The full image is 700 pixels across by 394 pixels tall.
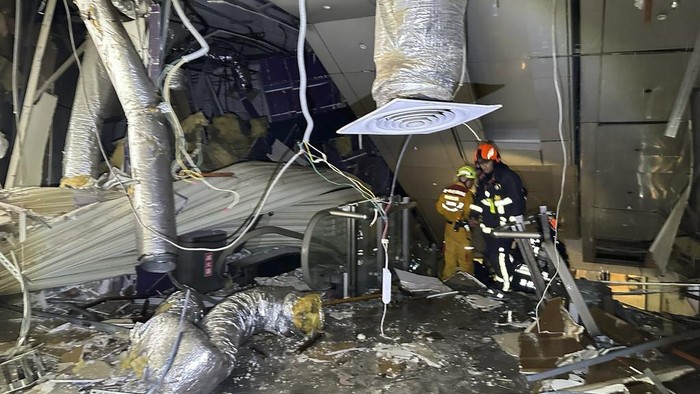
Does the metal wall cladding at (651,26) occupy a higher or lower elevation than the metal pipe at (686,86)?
higher

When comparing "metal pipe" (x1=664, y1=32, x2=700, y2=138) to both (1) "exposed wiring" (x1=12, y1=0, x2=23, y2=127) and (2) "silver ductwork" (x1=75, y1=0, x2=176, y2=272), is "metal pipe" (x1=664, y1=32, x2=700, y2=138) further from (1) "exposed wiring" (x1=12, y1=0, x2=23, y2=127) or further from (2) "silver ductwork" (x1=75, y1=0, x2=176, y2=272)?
(1) "exposed wiring" (x1=12, y1=0, x2=23, y2=127)

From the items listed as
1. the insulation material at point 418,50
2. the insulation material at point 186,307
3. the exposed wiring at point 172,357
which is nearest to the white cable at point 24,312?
the insulation material at point 186,307

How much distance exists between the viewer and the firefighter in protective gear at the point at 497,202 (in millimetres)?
3664

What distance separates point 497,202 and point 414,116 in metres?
1.93

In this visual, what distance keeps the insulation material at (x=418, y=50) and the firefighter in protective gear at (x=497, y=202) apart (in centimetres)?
184

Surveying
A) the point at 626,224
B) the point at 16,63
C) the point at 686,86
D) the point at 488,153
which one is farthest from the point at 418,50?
the point at 626,224

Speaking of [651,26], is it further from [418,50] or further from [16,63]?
[16,63]

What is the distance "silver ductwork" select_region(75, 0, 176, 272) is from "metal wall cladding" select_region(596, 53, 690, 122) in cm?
246

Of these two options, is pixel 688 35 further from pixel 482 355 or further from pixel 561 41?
pixel 482 355

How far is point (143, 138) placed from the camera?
2.62 m

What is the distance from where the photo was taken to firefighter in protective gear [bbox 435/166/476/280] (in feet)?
13.6

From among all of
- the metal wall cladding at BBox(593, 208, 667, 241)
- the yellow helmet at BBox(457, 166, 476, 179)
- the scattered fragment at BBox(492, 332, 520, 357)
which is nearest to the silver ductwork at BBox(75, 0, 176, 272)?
the scattered fragment at BBox(492, 332, 520, 357)

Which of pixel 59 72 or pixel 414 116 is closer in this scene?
pixel 414 116

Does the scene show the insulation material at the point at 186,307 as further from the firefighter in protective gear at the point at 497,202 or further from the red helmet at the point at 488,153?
the red helmet at the point at 488,153
